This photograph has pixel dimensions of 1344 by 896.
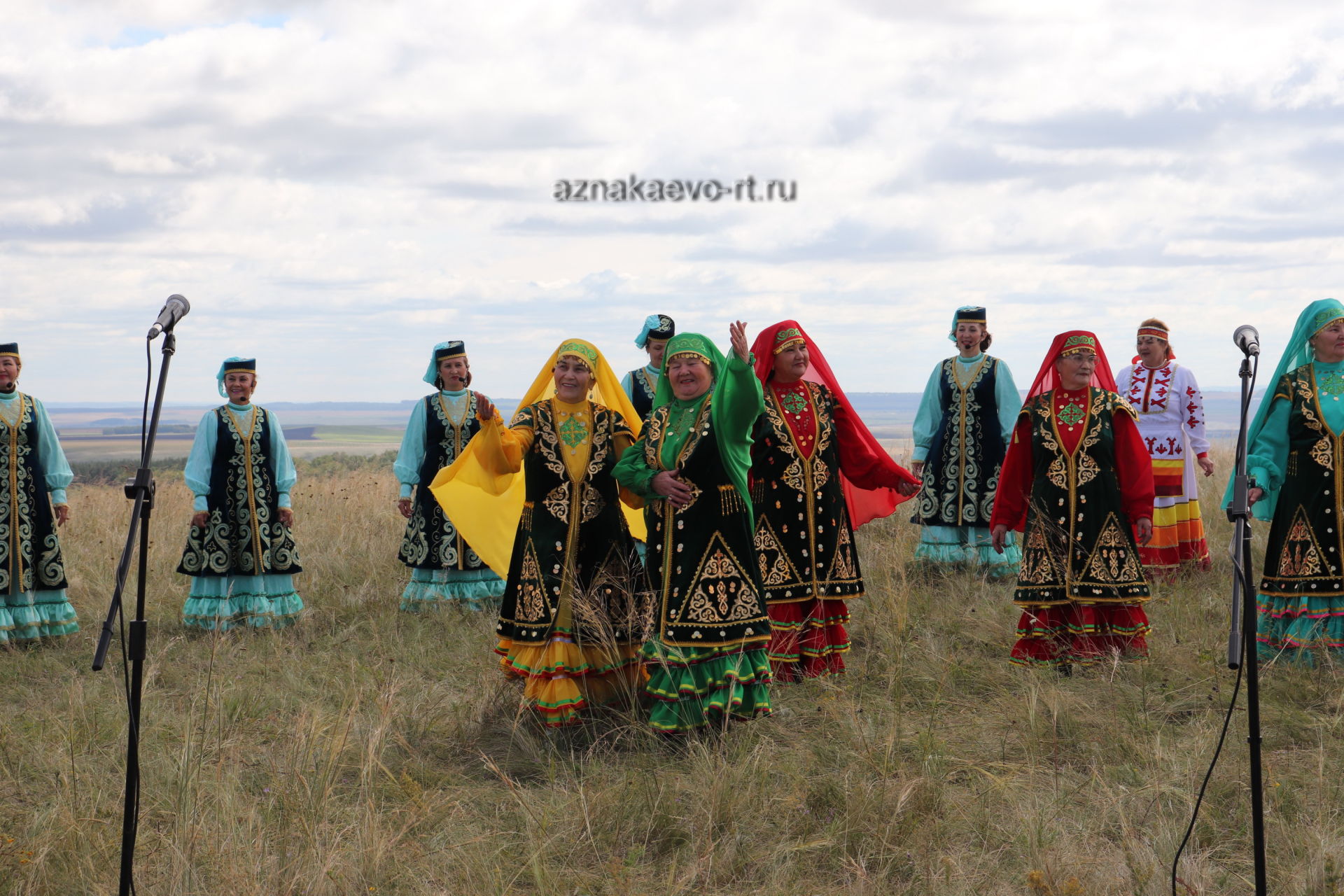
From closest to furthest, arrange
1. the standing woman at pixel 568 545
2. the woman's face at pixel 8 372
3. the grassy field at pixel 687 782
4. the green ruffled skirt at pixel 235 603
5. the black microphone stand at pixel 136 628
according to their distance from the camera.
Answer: the black microphone stand at pixel 136 628 → the grassy field at pixel 687 782 → the standing woman at pixel 568 545 → the woman's face at pixel 8 372 → the green ruffled skirt at pixel 235 603

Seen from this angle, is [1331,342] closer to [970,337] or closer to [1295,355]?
[1295,355]

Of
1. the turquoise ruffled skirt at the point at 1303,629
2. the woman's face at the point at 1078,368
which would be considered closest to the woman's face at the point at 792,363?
the woman's face at the point at 1078,368

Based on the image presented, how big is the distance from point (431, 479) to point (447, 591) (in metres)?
0.84

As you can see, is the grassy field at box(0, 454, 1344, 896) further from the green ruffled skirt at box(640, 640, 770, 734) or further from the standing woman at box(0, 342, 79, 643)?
the standing woman at box(0, 342, 79, 643)

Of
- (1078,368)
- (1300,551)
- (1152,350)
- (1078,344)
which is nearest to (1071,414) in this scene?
(1078,368)

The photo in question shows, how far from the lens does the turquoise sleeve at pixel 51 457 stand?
7.90 metres

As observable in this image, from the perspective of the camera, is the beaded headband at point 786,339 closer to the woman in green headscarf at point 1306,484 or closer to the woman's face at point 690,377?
the woman's face at point 690,377

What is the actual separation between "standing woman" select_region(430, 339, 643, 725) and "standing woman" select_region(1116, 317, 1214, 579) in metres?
4.91

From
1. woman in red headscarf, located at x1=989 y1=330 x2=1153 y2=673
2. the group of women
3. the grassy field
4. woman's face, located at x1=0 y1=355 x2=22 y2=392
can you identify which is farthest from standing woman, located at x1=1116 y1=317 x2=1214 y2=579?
woman's face, located at x1=0 y1=355 x2=22 y2=392

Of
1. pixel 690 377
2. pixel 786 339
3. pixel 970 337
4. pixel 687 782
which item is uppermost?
pixel 970 337

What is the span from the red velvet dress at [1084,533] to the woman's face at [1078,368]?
93mm

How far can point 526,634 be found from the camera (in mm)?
5488

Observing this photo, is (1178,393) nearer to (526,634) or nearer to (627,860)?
(526,634)

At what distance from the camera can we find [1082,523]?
6.19 m
